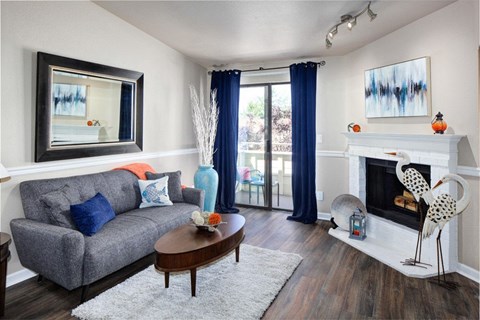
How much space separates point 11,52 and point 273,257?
3.08 meters

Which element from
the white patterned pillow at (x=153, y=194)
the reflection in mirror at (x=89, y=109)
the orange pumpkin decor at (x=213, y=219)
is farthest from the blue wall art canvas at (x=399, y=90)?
the reflection in mirror at (x=89, y=109)

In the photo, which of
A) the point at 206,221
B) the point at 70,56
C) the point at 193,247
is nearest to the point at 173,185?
the point at 206,221

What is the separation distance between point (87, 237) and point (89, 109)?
4.91ft

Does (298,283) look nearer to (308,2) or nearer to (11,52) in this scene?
(308,2)

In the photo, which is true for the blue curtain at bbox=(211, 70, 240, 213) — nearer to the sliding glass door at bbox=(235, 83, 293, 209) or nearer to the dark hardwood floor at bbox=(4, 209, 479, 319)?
the sliding glass door at bbox=(235, 83, 293, 209)

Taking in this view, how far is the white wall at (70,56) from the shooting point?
2.49m

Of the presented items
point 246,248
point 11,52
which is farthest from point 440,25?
point 11,52

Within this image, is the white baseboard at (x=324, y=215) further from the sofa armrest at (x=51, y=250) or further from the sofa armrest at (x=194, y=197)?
the sofa armrest at (x=51, y=250)

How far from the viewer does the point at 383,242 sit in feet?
11.5

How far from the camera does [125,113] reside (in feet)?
12.1

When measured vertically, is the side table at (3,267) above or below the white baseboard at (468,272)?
above

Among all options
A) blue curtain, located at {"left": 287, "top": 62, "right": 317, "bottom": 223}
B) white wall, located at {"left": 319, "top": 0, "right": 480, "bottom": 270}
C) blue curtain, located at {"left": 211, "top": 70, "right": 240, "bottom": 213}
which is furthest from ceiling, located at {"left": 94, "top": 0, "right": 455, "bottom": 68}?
blue curtain, located at {"left": 211, "top": 70, "right": 240, "bottom": 213}

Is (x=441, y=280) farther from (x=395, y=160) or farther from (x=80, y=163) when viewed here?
(x=80, y=163)

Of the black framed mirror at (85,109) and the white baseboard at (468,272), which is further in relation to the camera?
the black framed mirror at (85,109)
